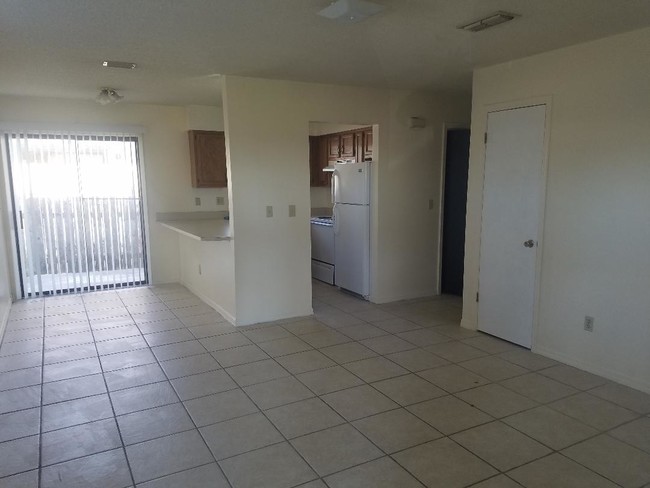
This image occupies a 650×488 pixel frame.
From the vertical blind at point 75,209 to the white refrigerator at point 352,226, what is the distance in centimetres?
255

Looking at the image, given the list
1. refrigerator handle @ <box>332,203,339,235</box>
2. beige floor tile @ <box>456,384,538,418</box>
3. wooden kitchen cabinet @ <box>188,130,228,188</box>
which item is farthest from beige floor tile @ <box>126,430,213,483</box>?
wooden kitchen cabinet @ <box>188,130,228,188</box>

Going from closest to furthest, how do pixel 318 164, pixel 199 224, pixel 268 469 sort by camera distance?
pixel 268 469
pixel 199 224
pixel 318 164

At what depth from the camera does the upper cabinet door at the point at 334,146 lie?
6348mm

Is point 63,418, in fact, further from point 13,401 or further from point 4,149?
point 4,149

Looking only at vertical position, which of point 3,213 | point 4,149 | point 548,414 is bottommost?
point 548,414

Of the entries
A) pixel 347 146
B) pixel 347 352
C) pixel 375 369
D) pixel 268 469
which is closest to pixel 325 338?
pixel 347 352

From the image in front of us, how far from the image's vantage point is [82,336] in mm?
4137

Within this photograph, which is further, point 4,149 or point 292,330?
point 4,149

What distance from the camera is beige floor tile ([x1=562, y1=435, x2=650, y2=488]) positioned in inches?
85.4

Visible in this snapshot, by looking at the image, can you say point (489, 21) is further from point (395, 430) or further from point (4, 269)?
point (4, 269)

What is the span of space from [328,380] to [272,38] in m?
2.35

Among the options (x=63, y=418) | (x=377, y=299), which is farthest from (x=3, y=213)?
(x=377, y=299)

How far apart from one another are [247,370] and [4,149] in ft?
13.2

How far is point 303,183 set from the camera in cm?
454
